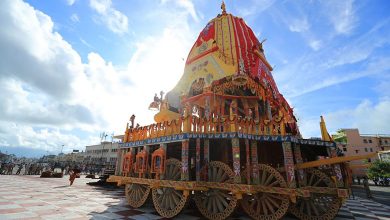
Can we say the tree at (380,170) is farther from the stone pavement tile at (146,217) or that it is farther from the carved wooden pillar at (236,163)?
the stone pavement tile at (146,217)

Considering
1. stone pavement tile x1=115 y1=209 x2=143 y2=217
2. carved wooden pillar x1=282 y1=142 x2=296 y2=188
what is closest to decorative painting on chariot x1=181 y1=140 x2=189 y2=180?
stone pavement tile x1=115 y1=209 x2=143 y2=217

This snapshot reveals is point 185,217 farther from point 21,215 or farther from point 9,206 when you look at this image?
point 9,206

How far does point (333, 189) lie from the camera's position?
7750 millimetres

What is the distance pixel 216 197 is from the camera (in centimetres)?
775

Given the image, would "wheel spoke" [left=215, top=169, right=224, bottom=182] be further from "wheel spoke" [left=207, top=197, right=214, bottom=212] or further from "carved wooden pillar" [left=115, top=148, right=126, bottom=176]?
"carved wooden pillar" [left=115, top=148, right=126, bottom=176]

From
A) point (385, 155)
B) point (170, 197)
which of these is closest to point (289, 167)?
point (170, 197)

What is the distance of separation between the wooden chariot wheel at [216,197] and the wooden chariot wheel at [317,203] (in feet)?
9.61

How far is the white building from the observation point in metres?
64.8

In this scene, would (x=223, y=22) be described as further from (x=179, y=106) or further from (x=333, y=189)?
(x=333, y=189)

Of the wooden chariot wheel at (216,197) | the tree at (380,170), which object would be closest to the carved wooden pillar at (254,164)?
the wooden chariot wheel at (216,197)

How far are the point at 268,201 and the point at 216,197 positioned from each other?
→ 1.89m

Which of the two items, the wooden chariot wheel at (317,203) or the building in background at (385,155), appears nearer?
the wooden chariot wheel at (317,203)

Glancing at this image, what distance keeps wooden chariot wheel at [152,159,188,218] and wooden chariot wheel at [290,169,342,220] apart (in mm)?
4533

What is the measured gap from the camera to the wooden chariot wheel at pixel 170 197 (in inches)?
305
